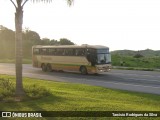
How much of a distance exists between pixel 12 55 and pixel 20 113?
75079 millimetres

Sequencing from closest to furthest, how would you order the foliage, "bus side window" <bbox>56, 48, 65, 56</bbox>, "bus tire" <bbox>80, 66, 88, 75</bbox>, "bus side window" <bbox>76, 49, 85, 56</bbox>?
"bus tire" <bbox>80, 66, 88, 75</bbox>, "bus side window" <bbox>76, 49, 85, 56</bbox>, "bus side window" <bbox>56, 48, 65, 56</bbox>, the foliage

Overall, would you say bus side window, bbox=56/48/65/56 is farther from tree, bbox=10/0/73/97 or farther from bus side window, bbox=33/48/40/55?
tree, bbox=10/0/73/97

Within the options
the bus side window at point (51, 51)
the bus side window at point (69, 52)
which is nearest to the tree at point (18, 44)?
the bus side window at point (69, 52)

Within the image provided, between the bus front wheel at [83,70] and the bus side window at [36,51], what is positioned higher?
the bus side window at [36,51]

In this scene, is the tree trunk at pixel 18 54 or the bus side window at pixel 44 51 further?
the bus side window at pixel 44 51

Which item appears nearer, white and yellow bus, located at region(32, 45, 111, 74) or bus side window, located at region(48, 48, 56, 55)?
white and yellow bus, located at region(32, 45, 111, 74)

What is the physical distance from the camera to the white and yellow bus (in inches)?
1348

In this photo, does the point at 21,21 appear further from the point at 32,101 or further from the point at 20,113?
the point at 20,113

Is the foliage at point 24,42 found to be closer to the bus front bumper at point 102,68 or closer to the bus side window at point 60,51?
the bus side window at point 60,51

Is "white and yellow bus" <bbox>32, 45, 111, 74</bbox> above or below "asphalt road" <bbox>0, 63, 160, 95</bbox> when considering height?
above

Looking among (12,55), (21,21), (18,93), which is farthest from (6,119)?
(12,55)

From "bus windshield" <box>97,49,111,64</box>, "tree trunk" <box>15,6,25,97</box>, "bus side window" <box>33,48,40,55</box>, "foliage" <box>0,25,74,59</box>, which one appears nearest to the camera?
"tree trunk" <box>15,6,25,97</box>

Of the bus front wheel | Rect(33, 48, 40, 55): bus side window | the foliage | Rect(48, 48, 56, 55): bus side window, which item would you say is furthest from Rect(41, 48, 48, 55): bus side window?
the foliage

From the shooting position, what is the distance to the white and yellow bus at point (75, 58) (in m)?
34.2
